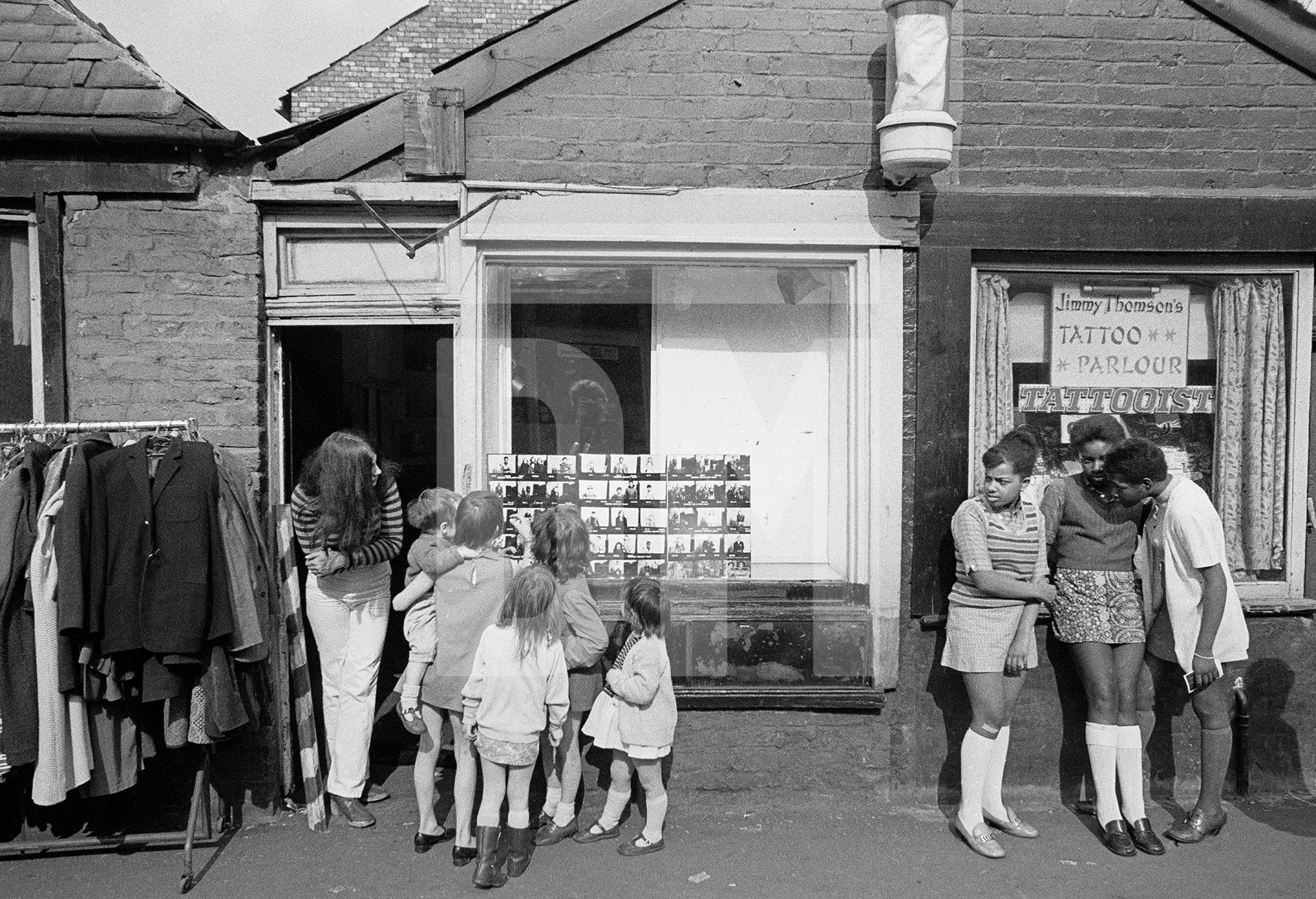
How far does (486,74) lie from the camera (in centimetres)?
495

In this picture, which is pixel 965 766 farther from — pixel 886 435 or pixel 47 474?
pixel 47 474

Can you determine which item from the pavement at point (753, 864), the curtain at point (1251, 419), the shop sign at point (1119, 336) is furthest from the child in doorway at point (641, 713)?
the curtain at point (1251, 419)

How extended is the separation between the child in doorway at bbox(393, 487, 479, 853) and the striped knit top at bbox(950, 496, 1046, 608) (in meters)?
2.22

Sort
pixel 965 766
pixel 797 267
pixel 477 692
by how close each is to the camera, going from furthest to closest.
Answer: pixel 797 267
pixel 965 766
pixel 477 692

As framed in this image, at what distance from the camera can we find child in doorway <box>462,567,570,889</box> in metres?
4.12

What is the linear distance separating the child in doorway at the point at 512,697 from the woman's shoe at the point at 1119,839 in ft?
8.56

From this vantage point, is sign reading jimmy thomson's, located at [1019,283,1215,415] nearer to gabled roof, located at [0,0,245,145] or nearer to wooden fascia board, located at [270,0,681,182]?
wooden fascia board, located at [270,0,681,182]

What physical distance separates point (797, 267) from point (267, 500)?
2.91m

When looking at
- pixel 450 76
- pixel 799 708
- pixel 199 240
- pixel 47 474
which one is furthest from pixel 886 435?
pixel 47 474

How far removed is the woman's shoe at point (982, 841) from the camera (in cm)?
452

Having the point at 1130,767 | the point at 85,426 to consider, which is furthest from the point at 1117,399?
the point at 85,426

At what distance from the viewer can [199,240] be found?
484 cm

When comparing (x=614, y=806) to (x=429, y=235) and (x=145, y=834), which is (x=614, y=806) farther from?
(x=429, y=235)

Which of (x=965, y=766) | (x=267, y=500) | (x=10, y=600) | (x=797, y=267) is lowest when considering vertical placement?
(x=965, y=766)
